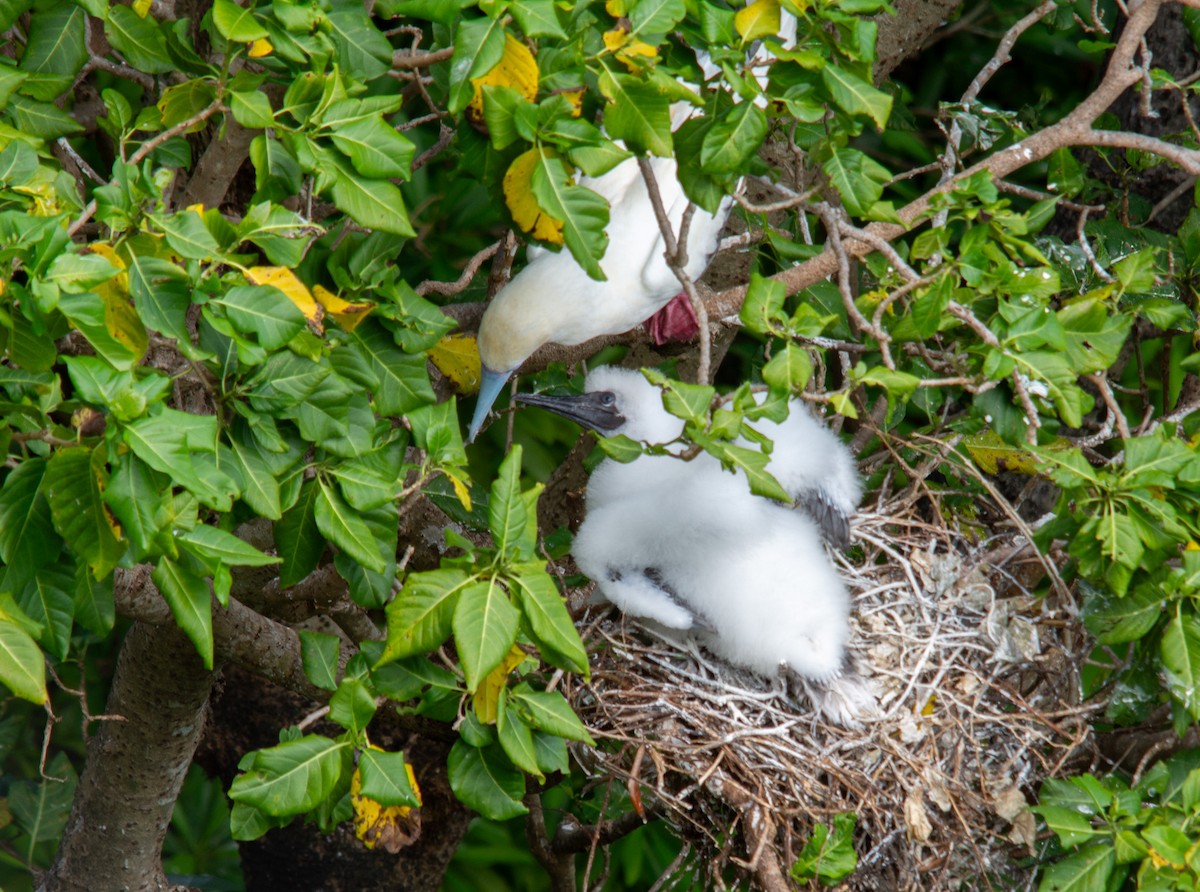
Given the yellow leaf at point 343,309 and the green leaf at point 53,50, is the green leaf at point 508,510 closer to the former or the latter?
the yellow leaf at point 343,309

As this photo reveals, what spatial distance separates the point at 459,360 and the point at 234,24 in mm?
1183

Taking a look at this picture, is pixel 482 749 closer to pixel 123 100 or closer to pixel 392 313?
pixel 392 313

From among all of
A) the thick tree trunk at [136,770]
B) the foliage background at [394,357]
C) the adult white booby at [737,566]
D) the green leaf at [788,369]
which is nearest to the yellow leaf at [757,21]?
the foliage background at [394,357]

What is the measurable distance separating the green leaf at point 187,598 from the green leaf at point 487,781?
0.40 meters

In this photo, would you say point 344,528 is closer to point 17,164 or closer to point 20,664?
point 20,664

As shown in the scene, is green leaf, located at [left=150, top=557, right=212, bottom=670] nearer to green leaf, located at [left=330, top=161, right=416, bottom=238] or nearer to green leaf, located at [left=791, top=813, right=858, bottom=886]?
green leaf, located at [left=330, top=161, right=416, bottom=238]

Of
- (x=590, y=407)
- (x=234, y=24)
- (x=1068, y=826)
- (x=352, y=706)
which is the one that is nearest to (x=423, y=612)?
(x=352, y=706)

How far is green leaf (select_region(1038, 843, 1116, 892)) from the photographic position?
4.99ft

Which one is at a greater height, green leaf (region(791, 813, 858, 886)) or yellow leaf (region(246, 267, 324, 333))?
yellow leaf (region(246, 267, 324, 333))

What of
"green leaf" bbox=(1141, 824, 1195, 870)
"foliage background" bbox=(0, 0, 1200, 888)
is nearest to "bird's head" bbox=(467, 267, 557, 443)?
"foliage background" bbox=(0, 0, 1200, 888)

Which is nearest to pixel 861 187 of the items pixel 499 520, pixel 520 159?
pixel 520 159

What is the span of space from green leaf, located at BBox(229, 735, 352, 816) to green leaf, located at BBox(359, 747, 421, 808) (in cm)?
3

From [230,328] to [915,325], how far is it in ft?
2.66

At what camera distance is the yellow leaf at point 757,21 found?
1.30 metres
